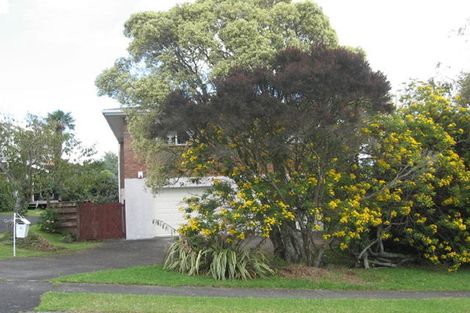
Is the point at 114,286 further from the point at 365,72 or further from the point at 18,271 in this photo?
the point at 365,72

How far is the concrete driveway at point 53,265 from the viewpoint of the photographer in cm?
955

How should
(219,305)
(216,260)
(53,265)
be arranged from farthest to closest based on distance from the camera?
(53,265) → (216,260) → (219,305)

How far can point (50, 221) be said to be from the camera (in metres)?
22.8

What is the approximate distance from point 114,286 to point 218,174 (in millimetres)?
3738

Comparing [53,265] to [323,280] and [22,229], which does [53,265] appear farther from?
[323,280]

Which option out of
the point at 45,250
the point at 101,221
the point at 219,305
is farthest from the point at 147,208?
the point at 219,305

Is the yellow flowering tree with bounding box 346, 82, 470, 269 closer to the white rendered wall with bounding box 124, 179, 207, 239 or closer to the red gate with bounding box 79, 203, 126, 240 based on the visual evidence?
the white rendered wall with bounding box 124, 179, 207, 239

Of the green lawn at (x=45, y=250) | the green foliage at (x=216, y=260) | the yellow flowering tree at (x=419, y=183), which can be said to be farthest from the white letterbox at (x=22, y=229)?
the yellow flowering tree at (x=419, y=183)

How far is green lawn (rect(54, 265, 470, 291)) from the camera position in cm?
1186

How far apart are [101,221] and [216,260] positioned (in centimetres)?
1149

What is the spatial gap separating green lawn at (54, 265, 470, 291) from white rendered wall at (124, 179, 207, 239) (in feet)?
30.7

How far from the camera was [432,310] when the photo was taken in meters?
9.73

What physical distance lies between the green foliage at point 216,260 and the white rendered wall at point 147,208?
945 centimetres

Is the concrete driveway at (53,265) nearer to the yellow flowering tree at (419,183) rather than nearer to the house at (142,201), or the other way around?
the house at (142,201)
